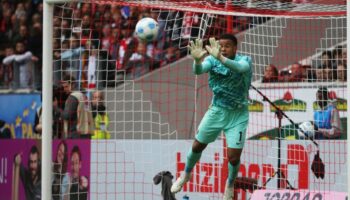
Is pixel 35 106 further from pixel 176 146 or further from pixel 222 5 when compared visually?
pixel 222 5

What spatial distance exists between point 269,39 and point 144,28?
4.18m

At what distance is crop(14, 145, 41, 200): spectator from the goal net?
1114mm

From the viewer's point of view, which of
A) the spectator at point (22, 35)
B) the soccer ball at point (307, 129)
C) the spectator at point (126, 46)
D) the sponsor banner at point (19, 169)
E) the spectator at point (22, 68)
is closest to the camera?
the soccer ball at point (307, 129)

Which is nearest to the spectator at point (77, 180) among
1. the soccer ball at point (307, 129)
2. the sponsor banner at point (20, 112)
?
the sponsor banner at point (20, 112)

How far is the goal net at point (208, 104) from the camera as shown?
13320 mm

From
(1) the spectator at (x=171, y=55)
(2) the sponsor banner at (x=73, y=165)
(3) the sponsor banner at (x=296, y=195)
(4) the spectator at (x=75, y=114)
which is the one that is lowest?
(3) the sponsor banner at (x=296, y=195)

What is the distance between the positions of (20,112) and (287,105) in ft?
18.0

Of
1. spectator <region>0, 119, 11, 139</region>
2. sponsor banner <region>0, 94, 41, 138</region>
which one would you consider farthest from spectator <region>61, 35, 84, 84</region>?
spectator <region>0, 119, 11, 139</region>

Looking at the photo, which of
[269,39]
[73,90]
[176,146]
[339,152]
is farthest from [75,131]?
[339,152]

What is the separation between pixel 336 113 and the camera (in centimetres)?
1348

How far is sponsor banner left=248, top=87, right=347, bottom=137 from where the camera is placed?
13.9 metres

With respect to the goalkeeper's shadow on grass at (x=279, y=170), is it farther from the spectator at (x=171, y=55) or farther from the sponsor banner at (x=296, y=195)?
the spectator at (x=171, y=55)

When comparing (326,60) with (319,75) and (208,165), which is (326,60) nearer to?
(319,75)

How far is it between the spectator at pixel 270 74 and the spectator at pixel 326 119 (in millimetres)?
872
